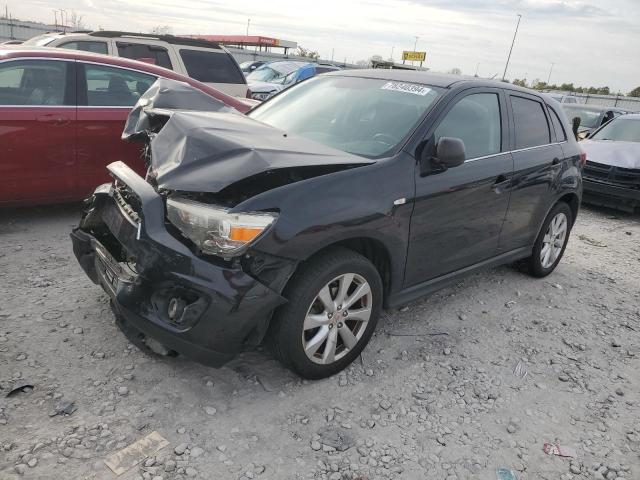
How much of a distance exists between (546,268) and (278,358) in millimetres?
3241

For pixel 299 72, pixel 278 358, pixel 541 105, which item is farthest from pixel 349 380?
pixel 299 72

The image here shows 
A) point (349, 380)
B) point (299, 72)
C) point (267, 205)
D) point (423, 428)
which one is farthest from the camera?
point (299, 72)

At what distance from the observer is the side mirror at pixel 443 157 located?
3.11 metres

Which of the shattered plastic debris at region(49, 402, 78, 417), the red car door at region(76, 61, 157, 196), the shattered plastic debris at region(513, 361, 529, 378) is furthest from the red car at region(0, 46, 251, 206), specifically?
the shattered plastic debris at region(513, 361, 529, 378)

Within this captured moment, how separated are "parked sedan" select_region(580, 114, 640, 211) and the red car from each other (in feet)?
22.5

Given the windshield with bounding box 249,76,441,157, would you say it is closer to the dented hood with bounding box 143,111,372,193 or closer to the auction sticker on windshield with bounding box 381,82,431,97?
the auction sticker on windshield with bounding box 381,82,431,97

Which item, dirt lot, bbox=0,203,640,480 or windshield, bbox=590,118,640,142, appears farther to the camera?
windshield, bbox=590,118,640,142

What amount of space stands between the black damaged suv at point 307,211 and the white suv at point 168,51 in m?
4.77

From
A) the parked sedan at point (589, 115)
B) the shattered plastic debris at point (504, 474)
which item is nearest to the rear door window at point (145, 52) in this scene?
the shattered plastic debris at point (504, 474)

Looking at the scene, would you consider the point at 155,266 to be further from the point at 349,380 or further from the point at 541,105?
the point at 541,105

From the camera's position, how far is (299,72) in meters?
15.9

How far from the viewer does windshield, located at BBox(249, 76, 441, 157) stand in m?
3.34

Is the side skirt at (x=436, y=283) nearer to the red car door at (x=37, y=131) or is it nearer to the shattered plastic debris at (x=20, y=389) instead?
the shattered plastic debris at (x=20, y=389)

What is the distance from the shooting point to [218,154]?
269 cm
